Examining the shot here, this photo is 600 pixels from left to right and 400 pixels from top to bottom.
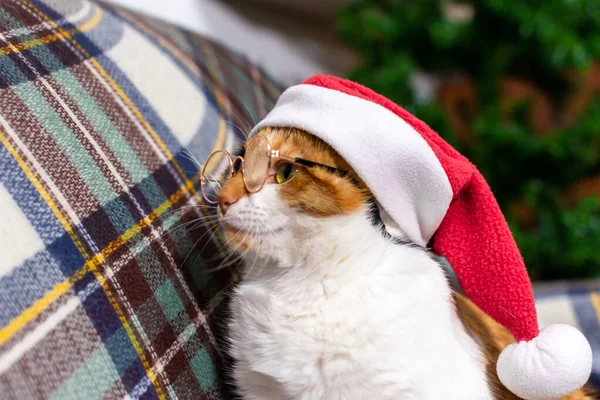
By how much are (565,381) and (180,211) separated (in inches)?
18.8

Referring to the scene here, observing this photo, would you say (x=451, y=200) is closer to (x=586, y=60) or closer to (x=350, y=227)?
(x=350, y=227)

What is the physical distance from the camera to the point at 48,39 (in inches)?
26.3

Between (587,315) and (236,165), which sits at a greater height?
(236,165)

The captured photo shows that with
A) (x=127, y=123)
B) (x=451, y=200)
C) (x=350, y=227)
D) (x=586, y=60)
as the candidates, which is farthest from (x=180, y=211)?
(x=586, y=60)

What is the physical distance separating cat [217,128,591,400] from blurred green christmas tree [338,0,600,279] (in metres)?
0.82

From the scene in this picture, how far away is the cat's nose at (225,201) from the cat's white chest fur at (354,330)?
8 centimetres

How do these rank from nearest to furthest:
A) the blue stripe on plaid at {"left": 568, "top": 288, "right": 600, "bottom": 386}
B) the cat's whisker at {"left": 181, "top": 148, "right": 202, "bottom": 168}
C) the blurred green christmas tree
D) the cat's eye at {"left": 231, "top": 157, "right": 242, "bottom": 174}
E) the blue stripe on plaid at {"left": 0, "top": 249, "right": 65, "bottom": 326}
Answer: the blue stripe on plaid at {"left": 0, "top": 249, "right": 65, "bottom": 326} < the cat's eye at {"left": 231, "top": 157, "right": 242, "bottom": 174} < the cat's whisker at {"left": 181, "top": 148, "right": 202, "bottom": 168} < the blue stripe on plaid at {"left": 568, "top": 288, "right": 600, "bottom": 386} < the blurred green christmas tree

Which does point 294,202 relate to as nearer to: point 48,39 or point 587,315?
point 48,39

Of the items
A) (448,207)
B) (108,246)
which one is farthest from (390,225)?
(108,246)

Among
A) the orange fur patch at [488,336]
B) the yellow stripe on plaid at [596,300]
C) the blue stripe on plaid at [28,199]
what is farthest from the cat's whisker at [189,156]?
the yellow stripe on plaid at [596,300]

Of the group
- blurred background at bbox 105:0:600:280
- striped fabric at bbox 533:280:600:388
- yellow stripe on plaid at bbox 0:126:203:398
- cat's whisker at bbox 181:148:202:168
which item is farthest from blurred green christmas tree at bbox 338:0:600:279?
yellow stripe on plaid at bbox 0:126:203:398

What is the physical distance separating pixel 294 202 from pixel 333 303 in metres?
0.11

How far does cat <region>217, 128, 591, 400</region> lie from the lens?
56 cm

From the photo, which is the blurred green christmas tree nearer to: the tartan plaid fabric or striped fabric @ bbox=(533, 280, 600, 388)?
striped fabric @ bbox=(533, 280, 600, 388)
